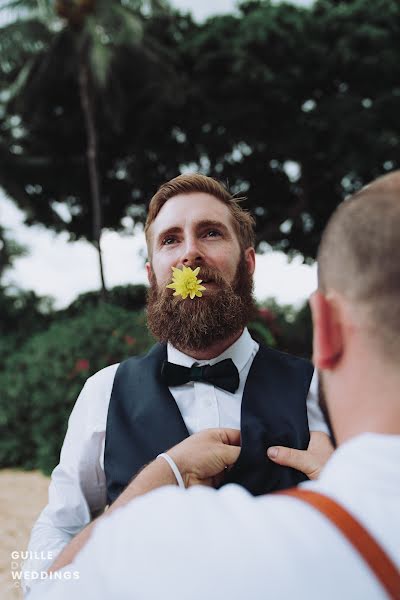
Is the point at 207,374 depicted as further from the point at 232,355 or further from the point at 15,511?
the point at 15,511

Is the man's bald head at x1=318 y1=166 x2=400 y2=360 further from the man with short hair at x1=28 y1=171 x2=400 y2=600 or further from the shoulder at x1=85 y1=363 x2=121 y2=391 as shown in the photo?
the shoulder at x1=85 y1=363 x2=121 y2=391

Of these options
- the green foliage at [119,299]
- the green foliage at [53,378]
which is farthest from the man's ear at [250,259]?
the green foliage at [119,299]

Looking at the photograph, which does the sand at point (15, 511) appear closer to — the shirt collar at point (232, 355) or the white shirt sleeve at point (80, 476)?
the white shirt sleeve at point (80, 476)

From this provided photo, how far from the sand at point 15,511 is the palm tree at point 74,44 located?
706 cm

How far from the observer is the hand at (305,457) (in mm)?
1843

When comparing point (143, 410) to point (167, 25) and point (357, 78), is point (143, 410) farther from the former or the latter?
point (167, 25)

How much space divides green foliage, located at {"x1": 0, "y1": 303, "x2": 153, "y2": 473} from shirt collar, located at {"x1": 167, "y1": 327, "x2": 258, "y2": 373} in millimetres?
6528

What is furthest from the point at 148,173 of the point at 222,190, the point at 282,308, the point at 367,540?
the point at 367,540

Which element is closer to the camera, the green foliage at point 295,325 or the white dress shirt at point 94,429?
the white dress shirt at point 94,429

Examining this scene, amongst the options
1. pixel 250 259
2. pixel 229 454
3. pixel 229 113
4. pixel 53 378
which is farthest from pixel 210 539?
pixel 229 113

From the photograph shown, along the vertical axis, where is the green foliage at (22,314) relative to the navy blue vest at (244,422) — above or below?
above

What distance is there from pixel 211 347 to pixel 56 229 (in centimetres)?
1938

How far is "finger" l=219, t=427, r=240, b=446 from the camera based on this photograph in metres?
1.86

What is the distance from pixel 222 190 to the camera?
247 cm
